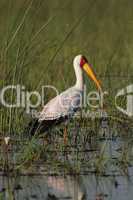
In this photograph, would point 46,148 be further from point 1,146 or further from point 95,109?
point 95,109

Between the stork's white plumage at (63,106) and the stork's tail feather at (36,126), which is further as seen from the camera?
the stork's white plumage at (63,106)

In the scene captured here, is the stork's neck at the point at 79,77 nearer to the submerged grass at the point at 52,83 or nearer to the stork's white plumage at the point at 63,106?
the stork's white plumage at the point at 63,106

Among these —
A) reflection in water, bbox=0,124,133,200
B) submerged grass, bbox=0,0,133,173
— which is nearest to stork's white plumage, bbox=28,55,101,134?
submerged grass, bbox=0,0,133,173

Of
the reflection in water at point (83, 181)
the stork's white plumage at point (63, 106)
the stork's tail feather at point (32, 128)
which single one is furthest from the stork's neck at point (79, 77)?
the reflection in water at point (83, 181)

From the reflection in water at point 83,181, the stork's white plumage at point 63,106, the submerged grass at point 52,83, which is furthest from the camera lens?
the stork's white plumage at point 63,106

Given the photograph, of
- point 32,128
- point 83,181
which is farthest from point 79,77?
point 83,181

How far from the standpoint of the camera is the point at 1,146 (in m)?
8.62

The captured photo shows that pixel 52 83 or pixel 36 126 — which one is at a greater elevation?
pixel 52 83

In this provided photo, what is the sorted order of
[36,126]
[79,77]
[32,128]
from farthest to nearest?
[79,77] → [36,126] → [32,128]

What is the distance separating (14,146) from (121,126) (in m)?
1.72

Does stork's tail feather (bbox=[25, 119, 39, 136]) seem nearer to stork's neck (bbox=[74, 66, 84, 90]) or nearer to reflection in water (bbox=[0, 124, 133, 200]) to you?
reflection in water (bbox=[0, 124, 133, 200])

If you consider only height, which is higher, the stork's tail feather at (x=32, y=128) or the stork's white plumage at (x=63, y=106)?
the stork's white plumage at (x=63, y=106)

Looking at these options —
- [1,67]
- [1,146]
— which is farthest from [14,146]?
[1,67]

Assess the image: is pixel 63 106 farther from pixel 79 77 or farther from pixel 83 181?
pixel 83 181
